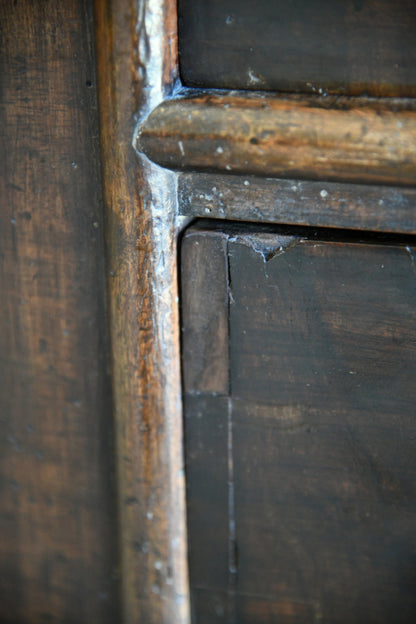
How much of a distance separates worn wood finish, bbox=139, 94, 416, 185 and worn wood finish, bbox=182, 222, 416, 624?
0.29 ft

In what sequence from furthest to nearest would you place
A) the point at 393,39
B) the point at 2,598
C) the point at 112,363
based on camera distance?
the point at 2,598
the point at 112,363
the point at 393,39

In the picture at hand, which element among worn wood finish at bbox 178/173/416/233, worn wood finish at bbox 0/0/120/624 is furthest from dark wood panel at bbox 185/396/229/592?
worn wood finish at bbox 178/173/416/233

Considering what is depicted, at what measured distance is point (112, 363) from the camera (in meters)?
0.93

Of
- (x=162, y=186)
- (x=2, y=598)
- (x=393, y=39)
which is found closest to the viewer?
(x=393, y=39)

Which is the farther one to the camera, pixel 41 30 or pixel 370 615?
pixel 370 615

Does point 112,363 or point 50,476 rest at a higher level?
point 112,363

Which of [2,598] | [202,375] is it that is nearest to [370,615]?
[202,375]

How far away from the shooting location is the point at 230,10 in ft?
2.51

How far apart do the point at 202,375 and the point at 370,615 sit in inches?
15.2

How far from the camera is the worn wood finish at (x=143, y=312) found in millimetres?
780

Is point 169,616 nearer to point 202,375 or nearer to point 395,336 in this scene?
point 202,375

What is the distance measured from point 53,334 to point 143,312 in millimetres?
153

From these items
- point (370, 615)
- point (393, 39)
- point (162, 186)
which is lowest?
point (370, 615)

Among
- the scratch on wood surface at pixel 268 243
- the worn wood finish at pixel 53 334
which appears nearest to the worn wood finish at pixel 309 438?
the scratch on wood surface at pixel 268 243
